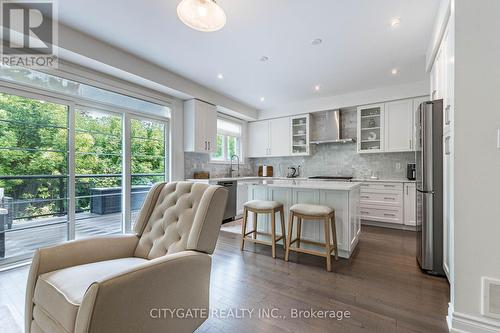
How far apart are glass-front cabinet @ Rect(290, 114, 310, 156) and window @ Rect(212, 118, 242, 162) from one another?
147 centimetres

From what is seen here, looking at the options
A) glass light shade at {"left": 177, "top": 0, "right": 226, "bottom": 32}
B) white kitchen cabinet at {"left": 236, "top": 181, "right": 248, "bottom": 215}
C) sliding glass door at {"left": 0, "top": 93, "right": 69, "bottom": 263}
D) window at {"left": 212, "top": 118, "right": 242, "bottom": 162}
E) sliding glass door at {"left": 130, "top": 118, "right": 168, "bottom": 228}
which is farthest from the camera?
window at {"left": 212, "top": 118, "right": 242, "bottom": 162}

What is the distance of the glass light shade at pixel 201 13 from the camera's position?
1.74 meters

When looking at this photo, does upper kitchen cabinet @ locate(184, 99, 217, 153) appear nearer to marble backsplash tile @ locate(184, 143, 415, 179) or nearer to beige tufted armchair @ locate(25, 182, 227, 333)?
marble backsplash tile @ locate(184, 143, 415, 179)

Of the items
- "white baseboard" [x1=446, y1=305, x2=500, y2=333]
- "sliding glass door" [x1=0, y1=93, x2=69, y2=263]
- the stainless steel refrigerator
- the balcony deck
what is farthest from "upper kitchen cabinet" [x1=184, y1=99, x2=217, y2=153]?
"white baseboard" [x1=446, y1=305, x2=500, y2=333]

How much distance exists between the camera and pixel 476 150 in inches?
58.7

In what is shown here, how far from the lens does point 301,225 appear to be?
2969 mm

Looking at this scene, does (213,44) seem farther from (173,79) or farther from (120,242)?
(120,242)

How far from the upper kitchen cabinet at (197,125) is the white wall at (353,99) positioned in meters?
1.99

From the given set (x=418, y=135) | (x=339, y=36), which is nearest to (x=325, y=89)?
(x=339, y=36)

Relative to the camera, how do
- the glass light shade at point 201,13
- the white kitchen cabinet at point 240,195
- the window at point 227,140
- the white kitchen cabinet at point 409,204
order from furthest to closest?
the window at point 227,140 → the white kitchen cabinet at point 240,195 → the white kitchen cabinet at point 409,204 → the glass light shade at point 201,13

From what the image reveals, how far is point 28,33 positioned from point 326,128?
510 cm

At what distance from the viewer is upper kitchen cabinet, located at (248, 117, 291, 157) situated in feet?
19.0

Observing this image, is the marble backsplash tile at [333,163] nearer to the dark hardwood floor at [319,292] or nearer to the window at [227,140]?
the window at [227,140]

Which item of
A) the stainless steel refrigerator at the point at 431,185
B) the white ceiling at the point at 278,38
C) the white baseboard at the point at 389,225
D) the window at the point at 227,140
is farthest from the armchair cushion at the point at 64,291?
the white baseboard at the point at 389,225
